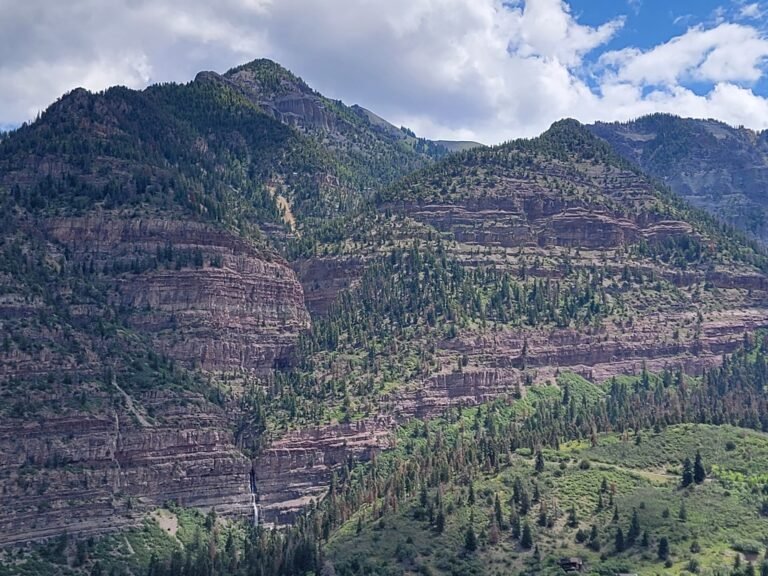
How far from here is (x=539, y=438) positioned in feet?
606

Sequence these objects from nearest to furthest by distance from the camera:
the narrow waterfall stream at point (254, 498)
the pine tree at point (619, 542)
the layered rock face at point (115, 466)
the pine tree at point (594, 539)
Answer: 1. the pine tree at point (619, 542)
2. the pine tree at point (594, 539)
3. the layered rock face at point (115, 466)
4. the narrow waterfall stream at point (254, 498)

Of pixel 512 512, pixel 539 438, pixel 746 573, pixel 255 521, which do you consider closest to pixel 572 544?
pixel 512 512

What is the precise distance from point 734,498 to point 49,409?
101837 millimetres

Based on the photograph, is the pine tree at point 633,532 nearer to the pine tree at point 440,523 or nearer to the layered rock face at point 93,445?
the pine tree at point 440,523

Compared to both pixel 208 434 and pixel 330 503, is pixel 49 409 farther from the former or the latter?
pixel 330 503

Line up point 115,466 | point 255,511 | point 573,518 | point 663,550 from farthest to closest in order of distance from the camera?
point 255,511 → point 115,466 → point 573,518 → point 663,550

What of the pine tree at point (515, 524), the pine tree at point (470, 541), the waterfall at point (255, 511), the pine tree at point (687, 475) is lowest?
the waterfall at point (255, 511)

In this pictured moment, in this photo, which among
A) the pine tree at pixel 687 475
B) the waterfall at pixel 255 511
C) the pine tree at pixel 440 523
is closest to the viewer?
the pine tree at pixel 440 523

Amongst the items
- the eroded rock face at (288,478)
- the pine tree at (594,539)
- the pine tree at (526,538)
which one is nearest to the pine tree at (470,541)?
the pine tree at (526,538)

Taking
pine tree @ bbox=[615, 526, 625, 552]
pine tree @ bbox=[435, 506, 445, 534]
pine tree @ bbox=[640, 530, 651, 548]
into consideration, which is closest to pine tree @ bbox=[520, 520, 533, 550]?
pine tree @ bbox=[435, 506, 445, 534]

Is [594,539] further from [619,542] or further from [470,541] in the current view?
[470,541]

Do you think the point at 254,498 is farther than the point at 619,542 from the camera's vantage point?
Yes

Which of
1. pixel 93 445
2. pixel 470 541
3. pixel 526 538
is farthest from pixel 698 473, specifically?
pixel 93 445

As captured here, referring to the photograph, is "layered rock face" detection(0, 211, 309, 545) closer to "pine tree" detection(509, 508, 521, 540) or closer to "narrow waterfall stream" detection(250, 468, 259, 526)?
"narrow waterfall stream" detection(250, 468, 259, 526)
